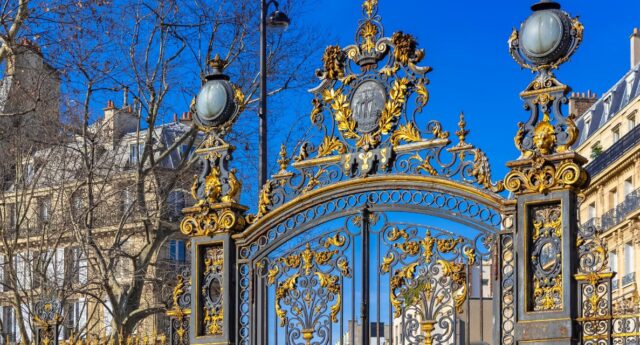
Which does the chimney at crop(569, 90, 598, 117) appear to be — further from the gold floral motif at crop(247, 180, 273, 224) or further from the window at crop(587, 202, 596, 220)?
the gold floral motif at crop(247, 180, 273, 224)

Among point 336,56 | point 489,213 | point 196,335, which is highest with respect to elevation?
point 336,56

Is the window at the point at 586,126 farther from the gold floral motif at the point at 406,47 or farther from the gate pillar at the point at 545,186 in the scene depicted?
the gate pillar at the point at 545,186

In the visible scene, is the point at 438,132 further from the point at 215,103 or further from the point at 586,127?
the point at 586,127

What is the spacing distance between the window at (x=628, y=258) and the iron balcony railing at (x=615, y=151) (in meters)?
2.67

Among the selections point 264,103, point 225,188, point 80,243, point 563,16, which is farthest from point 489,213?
point 80,243

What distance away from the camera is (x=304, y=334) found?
1452 cm

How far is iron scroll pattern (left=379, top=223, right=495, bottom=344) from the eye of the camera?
13672 millimetres

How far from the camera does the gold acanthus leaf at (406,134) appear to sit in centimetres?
1400

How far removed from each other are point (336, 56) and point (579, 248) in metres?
3.30

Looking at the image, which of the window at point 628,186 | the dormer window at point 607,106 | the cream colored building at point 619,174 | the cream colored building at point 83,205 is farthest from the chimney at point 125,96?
the dormer window at point 607,106

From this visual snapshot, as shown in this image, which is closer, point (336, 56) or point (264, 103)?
point (336, 56)

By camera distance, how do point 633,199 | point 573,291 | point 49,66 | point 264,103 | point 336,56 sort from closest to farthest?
point 573,291, point 336,56, point 264,103, point 49,66, point 633,199

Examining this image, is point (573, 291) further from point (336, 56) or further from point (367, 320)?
point (336, 56)

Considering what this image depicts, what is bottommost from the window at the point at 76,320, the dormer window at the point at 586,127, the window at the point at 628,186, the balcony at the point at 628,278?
the window at the point at 76,320
